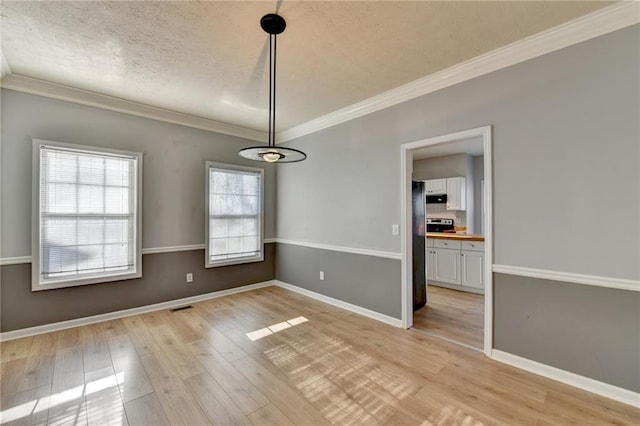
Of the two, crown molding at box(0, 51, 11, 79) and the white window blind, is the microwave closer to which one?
the white window blind

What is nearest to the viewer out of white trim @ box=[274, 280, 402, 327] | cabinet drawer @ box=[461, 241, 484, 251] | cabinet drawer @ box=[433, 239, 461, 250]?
white trim @ box=[274, 280, 402, 327]

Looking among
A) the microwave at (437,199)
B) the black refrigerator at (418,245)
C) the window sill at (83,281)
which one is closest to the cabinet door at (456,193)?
the microwave at (437,199)

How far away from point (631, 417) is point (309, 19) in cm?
362

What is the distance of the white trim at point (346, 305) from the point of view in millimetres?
3371

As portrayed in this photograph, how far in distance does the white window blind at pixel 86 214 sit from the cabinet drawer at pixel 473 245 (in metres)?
5.20

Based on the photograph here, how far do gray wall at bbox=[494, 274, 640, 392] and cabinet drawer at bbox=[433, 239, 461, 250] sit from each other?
7.92ft

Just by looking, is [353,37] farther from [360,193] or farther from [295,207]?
[295,207]

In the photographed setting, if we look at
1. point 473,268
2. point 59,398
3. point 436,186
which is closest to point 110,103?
point 59,398

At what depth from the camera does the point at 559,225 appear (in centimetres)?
221

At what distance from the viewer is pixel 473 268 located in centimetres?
462

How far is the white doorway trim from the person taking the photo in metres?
2.56

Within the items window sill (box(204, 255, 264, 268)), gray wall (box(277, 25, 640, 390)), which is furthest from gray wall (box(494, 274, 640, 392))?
window sill (box(204, 255, 264, 268))

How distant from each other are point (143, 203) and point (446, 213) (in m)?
6.22

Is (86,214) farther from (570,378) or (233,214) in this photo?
(570,378)
